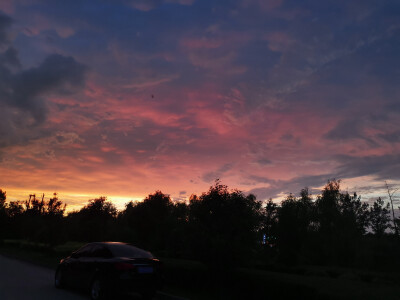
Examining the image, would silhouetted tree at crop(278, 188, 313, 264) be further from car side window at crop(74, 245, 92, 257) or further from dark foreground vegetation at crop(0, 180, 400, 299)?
car side window at crop(74, 245, 92, 257)

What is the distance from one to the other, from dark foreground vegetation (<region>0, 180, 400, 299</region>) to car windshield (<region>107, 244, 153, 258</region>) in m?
2.33

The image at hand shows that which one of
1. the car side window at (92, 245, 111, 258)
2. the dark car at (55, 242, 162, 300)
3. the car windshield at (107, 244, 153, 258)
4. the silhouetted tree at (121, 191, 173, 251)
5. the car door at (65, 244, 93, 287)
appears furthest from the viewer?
the silhouetted tree at (121, 191, 173, 251)

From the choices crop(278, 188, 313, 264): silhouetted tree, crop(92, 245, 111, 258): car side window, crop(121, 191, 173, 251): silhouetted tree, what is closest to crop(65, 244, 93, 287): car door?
crop(92, 245, 111, 258): car side window

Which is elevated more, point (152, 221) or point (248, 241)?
point (152, 221)

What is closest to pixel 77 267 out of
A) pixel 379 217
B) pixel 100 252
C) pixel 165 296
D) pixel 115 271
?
pixel 100 252

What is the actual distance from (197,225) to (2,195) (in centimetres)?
13371

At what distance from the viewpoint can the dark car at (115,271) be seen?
905 centimetres

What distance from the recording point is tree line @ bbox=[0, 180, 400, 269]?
13062 mm

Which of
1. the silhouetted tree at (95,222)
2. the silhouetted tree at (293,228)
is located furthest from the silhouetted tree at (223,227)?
the silhouetted tree at (95,222)

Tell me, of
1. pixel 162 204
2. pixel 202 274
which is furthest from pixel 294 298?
pixel 162 204

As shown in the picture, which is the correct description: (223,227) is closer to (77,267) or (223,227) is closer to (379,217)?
(77,267)

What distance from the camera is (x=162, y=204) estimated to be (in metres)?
59.7

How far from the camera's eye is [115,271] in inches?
360

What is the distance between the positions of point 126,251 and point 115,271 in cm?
101
